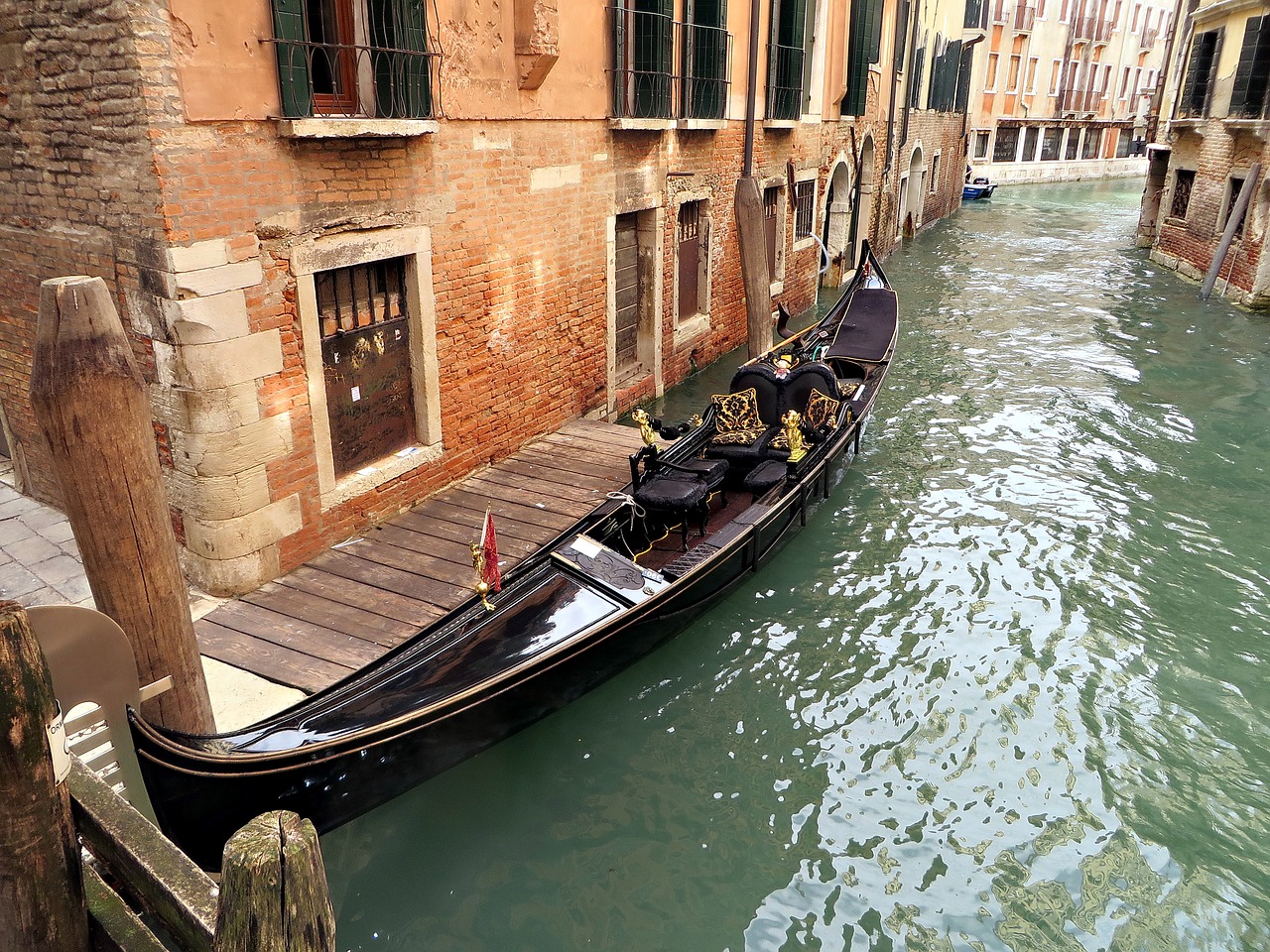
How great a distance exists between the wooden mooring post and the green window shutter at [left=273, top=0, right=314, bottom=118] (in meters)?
3.34

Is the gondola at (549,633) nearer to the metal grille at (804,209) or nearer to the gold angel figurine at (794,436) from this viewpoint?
the gold angel figurine at (794,436)

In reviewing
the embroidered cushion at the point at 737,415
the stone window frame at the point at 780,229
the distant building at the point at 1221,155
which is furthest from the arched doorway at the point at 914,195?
the embroidered cushion at the point at 737,415

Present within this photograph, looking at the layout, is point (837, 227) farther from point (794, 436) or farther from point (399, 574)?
point (399, 574)

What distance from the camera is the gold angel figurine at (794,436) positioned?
611 cm

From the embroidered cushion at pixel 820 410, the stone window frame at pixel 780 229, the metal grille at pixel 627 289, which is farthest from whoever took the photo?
the stone window frame at pixel 780 229

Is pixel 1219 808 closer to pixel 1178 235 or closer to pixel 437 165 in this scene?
pixel 437 165

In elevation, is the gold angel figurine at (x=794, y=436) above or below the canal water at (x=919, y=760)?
above

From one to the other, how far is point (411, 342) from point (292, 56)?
182 centimetres

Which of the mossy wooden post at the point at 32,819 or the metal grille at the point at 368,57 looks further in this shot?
the metal grille at the point at 368,57

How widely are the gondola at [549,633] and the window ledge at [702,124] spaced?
2903 millimetres

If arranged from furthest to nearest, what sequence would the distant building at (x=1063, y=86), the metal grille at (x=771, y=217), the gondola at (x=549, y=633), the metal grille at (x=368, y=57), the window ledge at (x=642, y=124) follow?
the distant building at (x=1063, y=86) → the metal grille at (x=771, y=217) → the window ledge at (x=642, y=124) → the metal grille at (x=368, y=57) → the gondola at (x=549, y=633)

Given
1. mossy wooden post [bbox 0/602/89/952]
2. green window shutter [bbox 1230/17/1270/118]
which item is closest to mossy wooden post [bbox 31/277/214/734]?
mossy wooden post [bbox 0/602/89/952]

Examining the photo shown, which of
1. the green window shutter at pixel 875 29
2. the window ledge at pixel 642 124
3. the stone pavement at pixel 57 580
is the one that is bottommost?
the stone pavement at pixel 57 580

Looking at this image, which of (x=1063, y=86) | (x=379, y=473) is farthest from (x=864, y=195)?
(x=1063, y=86)
